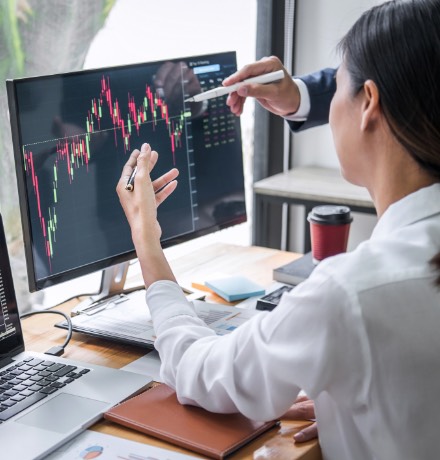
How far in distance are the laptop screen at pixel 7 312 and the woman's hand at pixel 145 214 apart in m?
0.22

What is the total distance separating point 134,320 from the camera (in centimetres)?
156

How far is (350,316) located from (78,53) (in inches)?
52.0

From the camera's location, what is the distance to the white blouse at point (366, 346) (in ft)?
3.13

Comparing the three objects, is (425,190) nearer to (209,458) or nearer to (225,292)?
(209,458)

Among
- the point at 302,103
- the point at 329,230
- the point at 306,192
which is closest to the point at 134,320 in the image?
the point at 329,230

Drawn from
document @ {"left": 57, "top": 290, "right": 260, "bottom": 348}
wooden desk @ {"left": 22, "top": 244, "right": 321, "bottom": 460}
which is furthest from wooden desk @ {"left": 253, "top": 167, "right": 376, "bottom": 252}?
document @ {"left": 57, "top": 290, "right": 260, "bottom": 348}

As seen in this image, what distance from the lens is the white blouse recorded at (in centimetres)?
95

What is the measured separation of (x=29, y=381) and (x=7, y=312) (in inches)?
5.5

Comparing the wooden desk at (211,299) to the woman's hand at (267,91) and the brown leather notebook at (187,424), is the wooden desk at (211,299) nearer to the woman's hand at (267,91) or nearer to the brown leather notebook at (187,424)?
the brown leather notebook at (187,424)

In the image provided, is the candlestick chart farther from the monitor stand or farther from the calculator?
A: the calculator

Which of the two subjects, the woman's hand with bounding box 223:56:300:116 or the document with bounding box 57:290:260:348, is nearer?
the document with bounding box 57:290:260:348

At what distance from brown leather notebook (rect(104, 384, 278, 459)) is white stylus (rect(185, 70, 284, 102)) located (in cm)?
64

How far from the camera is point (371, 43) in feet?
3.39

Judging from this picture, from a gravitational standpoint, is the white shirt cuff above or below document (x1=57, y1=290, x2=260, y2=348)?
above
